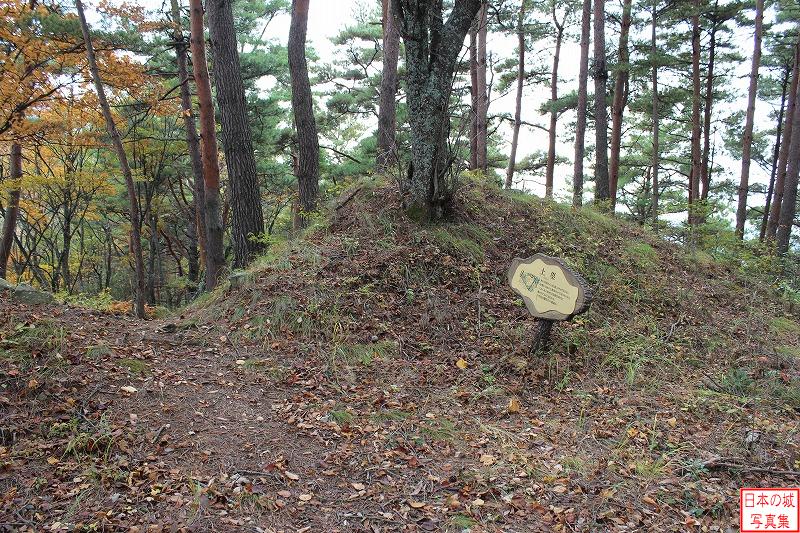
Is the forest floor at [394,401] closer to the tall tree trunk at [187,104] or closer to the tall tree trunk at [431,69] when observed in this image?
the tall tree trunk at [431,69]

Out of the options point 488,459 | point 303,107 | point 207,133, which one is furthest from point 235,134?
point 488,459

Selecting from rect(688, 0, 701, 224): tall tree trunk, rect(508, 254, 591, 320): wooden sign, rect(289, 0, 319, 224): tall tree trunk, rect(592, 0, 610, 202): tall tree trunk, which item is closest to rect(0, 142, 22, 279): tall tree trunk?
rect(289, 0, 319, 224): tall tree trunk

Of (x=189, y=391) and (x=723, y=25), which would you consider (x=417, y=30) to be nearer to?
(x=189, y=391)

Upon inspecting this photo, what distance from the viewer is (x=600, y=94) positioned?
36.9ft

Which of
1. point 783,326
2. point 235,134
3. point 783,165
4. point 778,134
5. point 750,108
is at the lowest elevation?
point 783,326

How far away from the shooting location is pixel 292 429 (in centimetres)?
376

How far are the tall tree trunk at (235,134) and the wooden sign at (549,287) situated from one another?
4293 millimetres

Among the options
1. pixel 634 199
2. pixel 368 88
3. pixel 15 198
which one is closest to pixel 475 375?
pixel 15 198

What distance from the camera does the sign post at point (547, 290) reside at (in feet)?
15.0

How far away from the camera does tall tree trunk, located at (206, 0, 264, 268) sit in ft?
24.3

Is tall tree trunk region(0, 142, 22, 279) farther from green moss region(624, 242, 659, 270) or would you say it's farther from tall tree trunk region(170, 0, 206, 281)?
green moss region(624, 242, 659, 270)

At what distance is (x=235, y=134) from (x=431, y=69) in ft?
11.1

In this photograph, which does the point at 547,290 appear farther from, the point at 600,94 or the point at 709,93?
the point at 709,93

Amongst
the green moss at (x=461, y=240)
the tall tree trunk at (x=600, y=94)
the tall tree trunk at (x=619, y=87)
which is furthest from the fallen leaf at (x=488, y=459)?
the tall tree trunk at (x=619, y=87)
